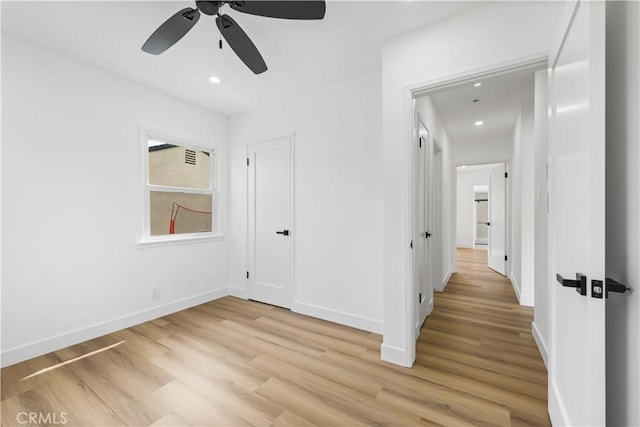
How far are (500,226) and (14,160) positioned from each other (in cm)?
692

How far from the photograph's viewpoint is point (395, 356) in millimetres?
2105

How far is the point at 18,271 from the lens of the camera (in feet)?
6.98

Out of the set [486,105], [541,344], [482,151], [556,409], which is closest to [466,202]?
[482,151]

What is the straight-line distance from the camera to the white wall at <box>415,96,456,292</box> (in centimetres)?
336

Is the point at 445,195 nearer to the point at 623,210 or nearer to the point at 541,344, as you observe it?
the point at 541,344

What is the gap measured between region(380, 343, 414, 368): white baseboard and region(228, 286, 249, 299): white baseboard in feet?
7.12

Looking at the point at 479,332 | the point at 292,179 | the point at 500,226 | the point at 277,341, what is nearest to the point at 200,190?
the point at 292,179

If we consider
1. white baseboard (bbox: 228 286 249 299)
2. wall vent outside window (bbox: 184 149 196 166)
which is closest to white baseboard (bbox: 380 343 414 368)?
white baseboard (bbox: 228 286 249 299)

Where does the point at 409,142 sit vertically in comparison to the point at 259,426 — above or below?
above

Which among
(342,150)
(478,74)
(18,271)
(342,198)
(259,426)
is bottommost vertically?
(259,426)

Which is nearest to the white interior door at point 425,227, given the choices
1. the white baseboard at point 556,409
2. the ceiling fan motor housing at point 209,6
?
the white baseboard at point 556,409

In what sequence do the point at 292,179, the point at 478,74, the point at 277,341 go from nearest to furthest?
1. the point at 478,74
2. the point at 277,341
3. the point at 292,179

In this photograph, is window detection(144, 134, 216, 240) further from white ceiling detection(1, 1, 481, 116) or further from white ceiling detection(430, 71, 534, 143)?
white ceiling detection(430, 71, 534, 143)

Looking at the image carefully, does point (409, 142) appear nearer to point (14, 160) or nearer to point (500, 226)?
point (14, 160)
